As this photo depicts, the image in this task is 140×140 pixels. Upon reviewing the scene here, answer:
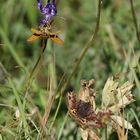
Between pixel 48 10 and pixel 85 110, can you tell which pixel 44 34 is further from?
pixel 85 110

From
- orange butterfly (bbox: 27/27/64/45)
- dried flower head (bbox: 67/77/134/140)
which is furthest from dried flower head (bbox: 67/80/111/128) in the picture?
orange butterfly (bbox: 27/27/64/45)

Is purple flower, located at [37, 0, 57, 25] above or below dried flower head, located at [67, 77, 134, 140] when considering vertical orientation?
above

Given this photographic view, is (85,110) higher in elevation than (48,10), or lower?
lower

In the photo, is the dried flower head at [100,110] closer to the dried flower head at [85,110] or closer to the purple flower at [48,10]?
the dried flower head at [85,110]

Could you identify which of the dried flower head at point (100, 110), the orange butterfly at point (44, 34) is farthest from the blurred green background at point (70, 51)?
the orange butterfly at point (44, 34)

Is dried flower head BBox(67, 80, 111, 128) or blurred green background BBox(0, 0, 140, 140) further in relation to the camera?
blurred green background BBox(0, 0, 140, 140)

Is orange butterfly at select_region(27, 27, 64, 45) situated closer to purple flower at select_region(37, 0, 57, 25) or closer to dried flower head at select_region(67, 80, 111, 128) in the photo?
purple flower at select_region(37, 0, 57, 25)

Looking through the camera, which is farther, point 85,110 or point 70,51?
point 70,51

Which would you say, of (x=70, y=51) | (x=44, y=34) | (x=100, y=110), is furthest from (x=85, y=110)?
(x=70, y=51)

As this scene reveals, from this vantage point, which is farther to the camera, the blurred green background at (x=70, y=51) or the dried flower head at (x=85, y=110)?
the blurred green background at (x=70, y=51)
